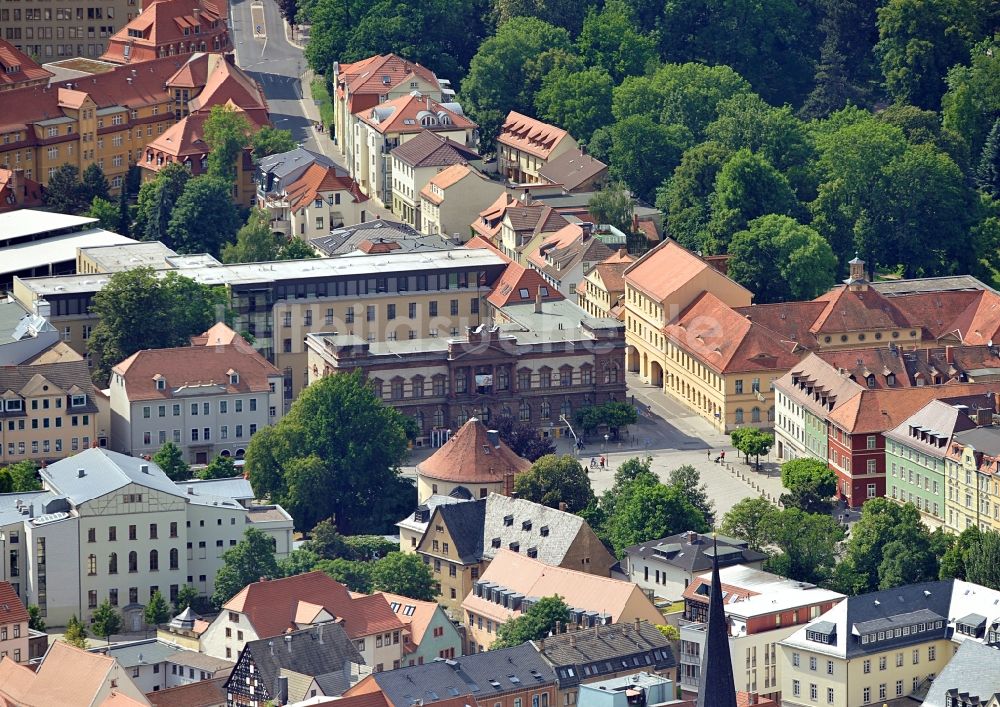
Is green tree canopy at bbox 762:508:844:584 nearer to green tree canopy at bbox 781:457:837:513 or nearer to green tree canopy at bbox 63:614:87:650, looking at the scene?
green tree canopy at bbox 781:457:837:513

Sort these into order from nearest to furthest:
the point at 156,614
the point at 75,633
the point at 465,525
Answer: the point at 75,633 < the point at 156,614 < the point at 465,525

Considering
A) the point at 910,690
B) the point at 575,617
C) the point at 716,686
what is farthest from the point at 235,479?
the point at 716,686

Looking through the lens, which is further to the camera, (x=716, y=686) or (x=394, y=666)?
(x=394, y=666)

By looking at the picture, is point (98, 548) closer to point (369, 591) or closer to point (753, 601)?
point (369, 591)

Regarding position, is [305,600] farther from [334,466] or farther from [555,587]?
[334,466]

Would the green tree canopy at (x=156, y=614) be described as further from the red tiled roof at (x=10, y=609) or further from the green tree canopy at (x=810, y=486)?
the green tree canopy at (x=810, y=486)

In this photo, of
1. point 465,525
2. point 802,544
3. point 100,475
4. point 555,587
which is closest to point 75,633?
point 100,475
